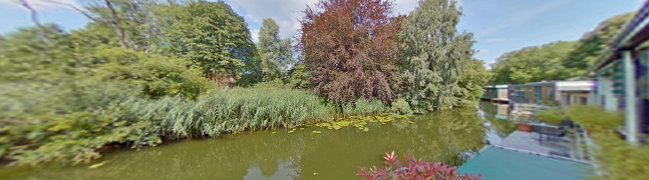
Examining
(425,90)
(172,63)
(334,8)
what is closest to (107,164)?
(172,63)

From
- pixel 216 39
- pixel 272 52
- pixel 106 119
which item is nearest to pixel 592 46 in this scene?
pixel 106 119

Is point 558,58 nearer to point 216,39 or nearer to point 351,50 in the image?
point 351,50

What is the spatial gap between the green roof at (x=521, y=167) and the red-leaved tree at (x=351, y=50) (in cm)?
428

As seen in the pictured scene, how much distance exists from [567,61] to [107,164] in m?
7.56

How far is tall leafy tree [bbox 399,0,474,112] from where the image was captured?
7402mm

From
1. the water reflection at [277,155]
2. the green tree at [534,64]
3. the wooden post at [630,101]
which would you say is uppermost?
the green tree at [534,64]

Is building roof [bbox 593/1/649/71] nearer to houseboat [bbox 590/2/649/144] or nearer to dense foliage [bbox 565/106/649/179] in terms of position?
houseboat [bbox 590/2/649/144]

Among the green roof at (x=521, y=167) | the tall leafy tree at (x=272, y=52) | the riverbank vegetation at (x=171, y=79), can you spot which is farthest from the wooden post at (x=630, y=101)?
the tall leafy tree at (x=272, y=52)

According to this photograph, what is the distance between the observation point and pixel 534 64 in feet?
10.2

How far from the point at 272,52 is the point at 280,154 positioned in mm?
16522

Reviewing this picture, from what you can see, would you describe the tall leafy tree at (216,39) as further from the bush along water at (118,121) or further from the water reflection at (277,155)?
the water reflection at (277,155)

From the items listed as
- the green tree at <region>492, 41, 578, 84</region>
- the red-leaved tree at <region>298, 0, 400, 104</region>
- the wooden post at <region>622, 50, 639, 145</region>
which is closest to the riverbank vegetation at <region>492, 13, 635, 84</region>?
the green tree at <region>492, 41, 578, 84</region>

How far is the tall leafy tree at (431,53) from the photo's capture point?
7402mm

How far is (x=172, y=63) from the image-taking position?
169 inches
